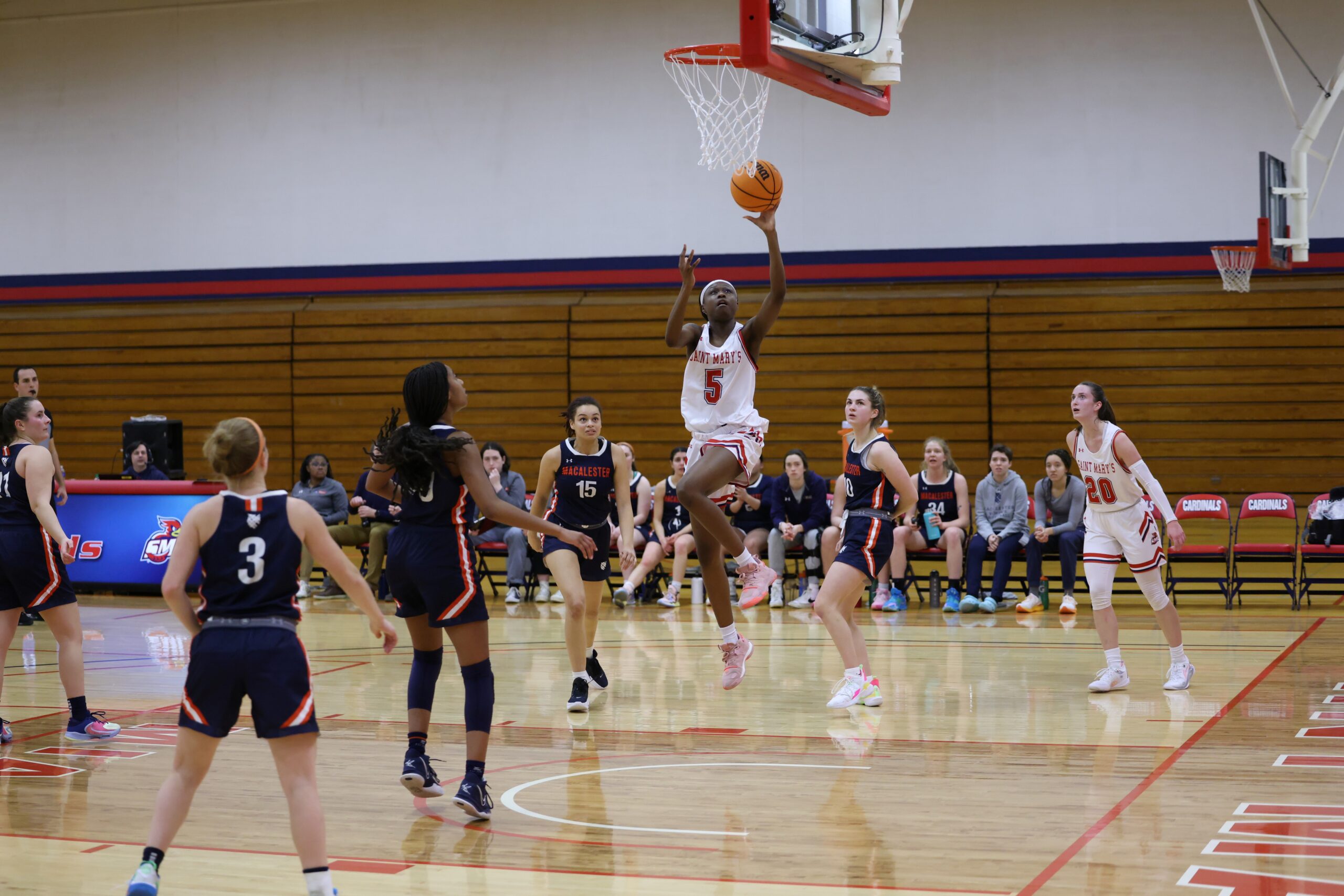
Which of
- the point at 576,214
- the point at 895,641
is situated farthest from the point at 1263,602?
the point at 576,214

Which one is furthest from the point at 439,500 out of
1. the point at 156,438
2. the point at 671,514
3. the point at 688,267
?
the point at 156,438

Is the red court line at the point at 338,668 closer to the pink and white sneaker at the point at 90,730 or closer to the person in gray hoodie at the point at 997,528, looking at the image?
the pink and white sneaker at the point at 90,730

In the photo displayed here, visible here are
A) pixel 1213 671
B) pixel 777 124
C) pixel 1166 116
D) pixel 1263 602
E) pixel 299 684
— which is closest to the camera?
pixel 299 684

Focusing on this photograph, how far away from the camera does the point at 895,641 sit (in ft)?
32.4

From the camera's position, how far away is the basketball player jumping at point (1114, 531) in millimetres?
7430

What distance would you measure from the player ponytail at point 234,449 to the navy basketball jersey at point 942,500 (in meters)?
9.02

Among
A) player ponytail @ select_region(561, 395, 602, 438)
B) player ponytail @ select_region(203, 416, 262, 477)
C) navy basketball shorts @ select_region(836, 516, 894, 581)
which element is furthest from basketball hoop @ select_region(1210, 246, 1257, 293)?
player ponytail @ select_region(203, 416, 262, 477)

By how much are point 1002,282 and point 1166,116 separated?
8.02 feet

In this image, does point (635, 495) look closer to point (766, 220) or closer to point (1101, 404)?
point (1101, 404)

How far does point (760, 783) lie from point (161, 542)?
967 centimetres

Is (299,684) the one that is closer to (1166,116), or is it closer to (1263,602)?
(1263,602)

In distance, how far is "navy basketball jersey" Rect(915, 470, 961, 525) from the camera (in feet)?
39.8

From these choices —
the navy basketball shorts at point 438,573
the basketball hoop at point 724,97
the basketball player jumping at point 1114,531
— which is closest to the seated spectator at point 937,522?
the basketball hoop at point 724,97

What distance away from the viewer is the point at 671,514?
1294 cm
